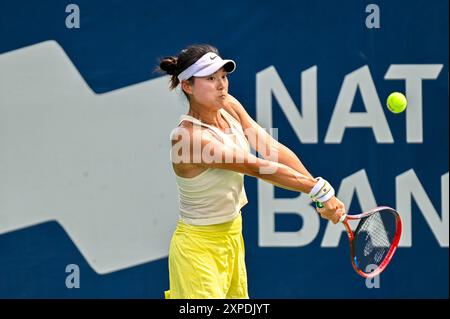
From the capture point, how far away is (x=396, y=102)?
482 centimetres

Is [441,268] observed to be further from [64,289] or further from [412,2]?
[64,289]

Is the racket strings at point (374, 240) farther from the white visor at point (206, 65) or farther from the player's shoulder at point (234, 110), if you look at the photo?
the white visor at point (206, 65)

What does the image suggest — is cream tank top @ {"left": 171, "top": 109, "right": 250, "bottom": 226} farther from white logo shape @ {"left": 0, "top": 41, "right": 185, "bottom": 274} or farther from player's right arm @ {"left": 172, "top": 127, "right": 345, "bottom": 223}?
white logo shape @ {"left": 0, "top": 41, "right": 185, "bottom": 274}

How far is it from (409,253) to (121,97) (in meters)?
1.64

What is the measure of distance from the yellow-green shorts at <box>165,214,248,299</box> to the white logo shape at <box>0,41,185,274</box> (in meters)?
1.06

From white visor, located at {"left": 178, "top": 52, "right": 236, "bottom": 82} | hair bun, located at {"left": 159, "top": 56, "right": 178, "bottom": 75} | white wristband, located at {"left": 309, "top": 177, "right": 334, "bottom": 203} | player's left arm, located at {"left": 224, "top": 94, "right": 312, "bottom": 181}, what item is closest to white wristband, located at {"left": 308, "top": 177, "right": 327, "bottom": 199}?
white wristband, located at {"left": 309, "top": 177, "right": 334, "bottom": 203}

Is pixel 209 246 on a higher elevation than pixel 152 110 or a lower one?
lower

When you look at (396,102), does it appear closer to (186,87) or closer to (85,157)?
(186,87)

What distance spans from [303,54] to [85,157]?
1206 mm

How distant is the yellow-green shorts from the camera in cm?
393

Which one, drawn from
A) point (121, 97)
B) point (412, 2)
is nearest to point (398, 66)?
point (412, 2)

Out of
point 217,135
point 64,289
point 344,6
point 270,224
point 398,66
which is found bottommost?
point 64,289

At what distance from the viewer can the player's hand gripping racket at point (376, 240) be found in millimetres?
4207

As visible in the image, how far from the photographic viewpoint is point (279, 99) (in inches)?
197
